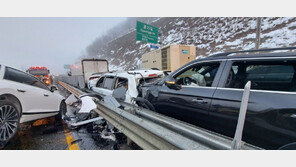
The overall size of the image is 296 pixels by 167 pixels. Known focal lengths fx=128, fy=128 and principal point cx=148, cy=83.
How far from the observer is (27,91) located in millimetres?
3031

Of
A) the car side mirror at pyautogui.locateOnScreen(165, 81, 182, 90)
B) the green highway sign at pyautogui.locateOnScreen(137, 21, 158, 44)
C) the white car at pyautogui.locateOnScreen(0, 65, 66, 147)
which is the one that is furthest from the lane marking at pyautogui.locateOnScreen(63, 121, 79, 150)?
the green highway sign at pyautogui.locateOnScreen(137, 21, 158, 44)

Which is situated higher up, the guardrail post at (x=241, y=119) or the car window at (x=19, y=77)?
the car window at (x=19, y=77)

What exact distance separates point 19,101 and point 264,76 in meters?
5.02

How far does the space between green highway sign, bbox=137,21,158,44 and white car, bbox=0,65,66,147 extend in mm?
10711

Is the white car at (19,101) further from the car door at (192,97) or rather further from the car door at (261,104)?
the car door at (261,104)

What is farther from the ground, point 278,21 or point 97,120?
point 278,21

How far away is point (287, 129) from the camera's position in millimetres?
1320

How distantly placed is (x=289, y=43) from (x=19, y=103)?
19.0 meters

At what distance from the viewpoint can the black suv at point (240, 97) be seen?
4.56ft

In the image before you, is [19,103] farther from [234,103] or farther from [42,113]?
[234,103]

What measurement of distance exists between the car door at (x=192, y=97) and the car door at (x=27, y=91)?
9.71 ft

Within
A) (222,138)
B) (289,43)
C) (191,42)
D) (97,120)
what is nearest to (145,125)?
(222,138)

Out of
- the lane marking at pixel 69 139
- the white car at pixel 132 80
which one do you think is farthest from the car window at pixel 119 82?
the lane marking at pixel 69 139

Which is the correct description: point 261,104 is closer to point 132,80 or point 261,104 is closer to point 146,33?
point 132,80
